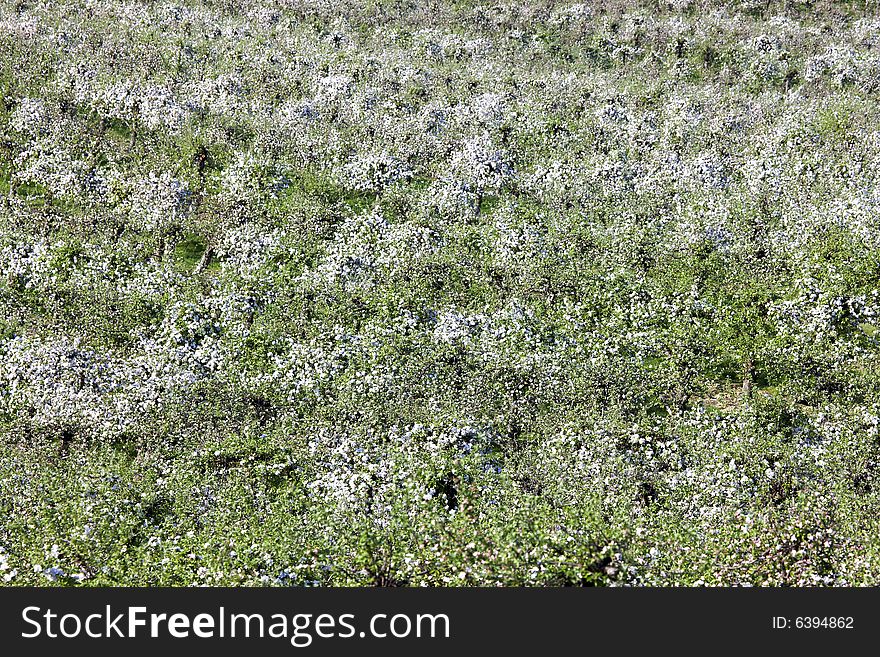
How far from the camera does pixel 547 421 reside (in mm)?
35562

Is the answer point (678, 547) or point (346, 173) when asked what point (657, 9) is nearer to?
point (346, 173)

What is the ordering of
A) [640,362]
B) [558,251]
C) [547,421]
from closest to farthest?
[547,421] < [640,362] < [558,251]

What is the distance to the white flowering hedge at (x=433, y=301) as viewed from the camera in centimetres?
3020

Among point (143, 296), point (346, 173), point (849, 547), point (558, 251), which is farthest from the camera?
point (346, 173)

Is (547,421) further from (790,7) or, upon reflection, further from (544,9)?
(790,7)

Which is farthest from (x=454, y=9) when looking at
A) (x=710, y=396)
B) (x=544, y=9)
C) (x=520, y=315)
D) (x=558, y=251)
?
(x=710, y=396)

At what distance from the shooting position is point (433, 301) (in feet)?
137

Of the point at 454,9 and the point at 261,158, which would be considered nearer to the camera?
the point at 261,158

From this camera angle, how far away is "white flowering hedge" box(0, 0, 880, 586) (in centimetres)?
3020

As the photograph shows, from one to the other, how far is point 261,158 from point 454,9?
94.0 feet

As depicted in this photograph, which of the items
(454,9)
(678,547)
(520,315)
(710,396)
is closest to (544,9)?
(454,9)

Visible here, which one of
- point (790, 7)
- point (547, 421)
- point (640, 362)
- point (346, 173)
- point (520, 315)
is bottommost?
point (547, 421)

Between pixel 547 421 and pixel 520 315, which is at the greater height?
pixel 520 315

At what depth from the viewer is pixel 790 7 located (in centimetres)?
7038
